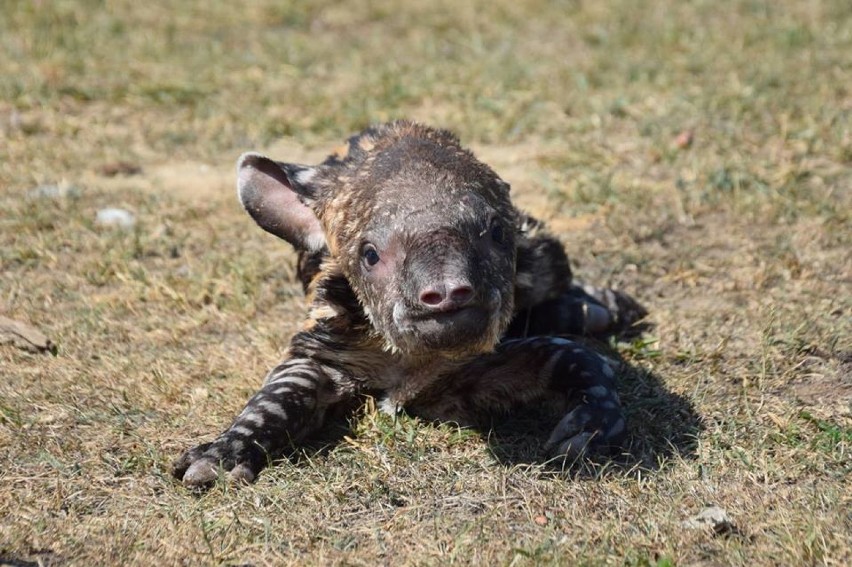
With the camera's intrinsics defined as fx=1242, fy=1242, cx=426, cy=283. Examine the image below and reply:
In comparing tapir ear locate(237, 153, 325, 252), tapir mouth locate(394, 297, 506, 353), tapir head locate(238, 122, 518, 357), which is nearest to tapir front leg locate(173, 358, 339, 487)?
tapir head locate(238, 122, 518, 357)

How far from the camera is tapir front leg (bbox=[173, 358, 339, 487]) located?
5023 mm

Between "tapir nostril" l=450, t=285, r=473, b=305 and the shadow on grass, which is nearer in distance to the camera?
"tapir nostril" l=450, t=285, r=473, b=305

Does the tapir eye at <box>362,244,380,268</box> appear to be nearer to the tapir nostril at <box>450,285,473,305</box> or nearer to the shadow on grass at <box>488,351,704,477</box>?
the tapir nostril at <box>450,285,473,305</box>

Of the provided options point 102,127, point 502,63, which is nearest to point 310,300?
point 102,127

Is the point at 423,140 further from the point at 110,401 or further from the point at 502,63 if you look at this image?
the point at 502,63

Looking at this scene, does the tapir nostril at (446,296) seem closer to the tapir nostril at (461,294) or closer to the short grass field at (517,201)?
the tapir nostril at (461,294)

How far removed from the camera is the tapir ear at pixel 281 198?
5797 mm

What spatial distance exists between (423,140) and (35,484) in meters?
2.25

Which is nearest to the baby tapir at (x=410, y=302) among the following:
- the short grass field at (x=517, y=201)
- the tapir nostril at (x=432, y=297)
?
the tapir nostril at (x=432, y=297)

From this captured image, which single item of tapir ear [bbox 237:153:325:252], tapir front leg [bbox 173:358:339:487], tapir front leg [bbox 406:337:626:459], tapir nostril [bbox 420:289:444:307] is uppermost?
tapir nostril [bbox 420:289:444:307]

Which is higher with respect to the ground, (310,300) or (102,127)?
(310,300)

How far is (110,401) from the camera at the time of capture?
5.82 meters

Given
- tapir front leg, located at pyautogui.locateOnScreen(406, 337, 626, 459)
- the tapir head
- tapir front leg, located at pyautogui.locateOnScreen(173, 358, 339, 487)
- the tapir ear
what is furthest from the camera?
the tapir ear

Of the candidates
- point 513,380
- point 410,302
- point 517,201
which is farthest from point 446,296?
point 517,201
